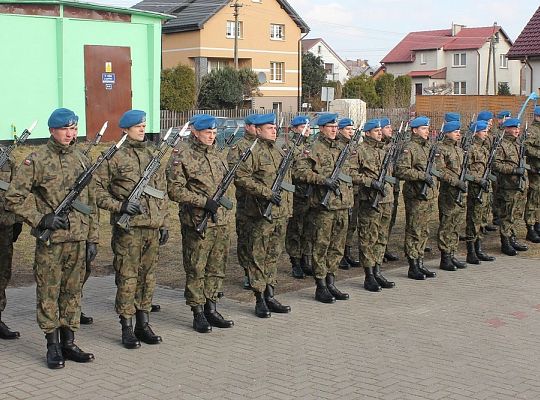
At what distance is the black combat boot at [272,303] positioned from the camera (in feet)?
28.9

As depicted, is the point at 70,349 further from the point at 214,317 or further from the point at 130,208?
the point at 214,317

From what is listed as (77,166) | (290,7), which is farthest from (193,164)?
(290,7)

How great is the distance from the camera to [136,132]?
7.51m

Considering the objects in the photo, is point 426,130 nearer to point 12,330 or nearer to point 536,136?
point 536,136

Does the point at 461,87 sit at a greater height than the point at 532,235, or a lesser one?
greater

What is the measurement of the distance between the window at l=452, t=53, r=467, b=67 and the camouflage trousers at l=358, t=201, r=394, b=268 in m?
68.3

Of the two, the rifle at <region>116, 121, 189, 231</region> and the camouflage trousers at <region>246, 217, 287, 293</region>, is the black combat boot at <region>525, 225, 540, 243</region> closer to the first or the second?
the camouflage trousers at <region>246, 217, 287, 293</region>

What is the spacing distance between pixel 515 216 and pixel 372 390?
22.8ft

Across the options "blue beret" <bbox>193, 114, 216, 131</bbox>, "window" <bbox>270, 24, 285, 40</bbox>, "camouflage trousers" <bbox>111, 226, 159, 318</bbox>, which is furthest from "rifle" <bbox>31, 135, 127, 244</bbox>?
"window" <bbox>270, 24, 285, 40</bbox>

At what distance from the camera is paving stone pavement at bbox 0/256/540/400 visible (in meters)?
6.32

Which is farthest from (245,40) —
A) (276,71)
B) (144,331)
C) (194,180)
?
(144,331)

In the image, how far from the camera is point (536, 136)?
42.4 ft

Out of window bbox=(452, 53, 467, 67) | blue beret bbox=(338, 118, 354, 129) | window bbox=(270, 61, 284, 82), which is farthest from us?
window bbox=(452, 53, 467, 67)

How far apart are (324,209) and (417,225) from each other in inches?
71.4
